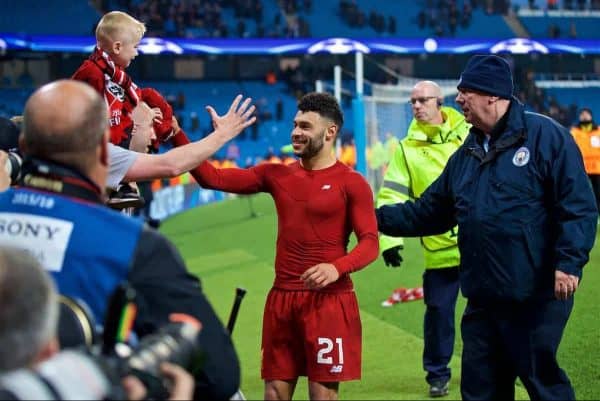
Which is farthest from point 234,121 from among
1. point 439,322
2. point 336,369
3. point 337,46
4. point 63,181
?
point 337,46

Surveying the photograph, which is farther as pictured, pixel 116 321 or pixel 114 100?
pixel 114 100

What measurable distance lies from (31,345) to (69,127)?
3.46 feet

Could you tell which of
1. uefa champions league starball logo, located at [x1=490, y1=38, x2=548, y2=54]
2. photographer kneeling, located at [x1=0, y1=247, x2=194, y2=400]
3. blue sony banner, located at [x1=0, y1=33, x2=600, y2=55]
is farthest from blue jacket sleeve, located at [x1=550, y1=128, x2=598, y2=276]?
uefa champions league starball logo, located at [x1=490, y1=38, x2=548, y2=54]

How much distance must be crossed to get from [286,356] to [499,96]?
1.80 meters

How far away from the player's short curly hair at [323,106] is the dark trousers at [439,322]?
2093 millimetres

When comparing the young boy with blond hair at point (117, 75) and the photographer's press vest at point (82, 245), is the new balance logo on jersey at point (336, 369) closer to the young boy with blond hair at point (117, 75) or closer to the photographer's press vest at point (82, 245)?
the young boy with blond hair at point (117, 75)

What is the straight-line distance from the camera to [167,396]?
110 inches

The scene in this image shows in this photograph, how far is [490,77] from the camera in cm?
564

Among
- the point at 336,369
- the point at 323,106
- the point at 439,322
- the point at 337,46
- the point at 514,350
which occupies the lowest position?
the point at 337,46

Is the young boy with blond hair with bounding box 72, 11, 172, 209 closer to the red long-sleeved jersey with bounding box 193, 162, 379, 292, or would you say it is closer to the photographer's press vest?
the red long-sleeved jersey with bounding box 193, 162, 379, 292

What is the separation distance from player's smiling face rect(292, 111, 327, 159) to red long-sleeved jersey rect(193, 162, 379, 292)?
0.12 meters

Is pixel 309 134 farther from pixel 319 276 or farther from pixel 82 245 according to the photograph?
pixel 82 245

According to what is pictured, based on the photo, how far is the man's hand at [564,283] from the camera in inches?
208

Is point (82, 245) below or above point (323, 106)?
above
